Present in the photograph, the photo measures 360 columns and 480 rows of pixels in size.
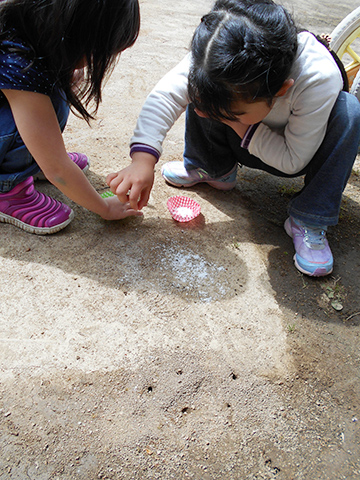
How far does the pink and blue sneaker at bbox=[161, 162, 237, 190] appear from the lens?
1.75 metres

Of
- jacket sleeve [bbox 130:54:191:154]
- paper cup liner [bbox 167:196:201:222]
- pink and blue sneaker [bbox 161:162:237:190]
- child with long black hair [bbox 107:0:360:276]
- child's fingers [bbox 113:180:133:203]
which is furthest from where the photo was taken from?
pink and blue sneaker [bbox 161:162:237:190]

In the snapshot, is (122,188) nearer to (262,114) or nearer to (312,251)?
(262,114)

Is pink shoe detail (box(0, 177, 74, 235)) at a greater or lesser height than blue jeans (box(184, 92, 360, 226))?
lesser

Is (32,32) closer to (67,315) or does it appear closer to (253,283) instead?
(67,315)

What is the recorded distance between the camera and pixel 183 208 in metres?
1.63

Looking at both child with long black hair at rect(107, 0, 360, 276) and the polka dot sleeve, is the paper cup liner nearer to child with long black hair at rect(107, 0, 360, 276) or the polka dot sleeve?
child with long black hair at rect(107, 0, 360, 276)

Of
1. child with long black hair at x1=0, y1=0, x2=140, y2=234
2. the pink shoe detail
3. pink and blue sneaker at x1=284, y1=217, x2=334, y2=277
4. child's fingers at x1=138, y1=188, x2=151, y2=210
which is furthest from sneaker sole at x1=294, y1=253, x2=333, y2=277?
the pink shoe detail

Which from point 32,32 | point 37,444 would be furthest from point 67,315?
point 32,32

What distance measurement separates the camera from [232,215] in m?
1.68

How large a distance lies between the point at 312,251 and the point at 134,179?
2.30 ft

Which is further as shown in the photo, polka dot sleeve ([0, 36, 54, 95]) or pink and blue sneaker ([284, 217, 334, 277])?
pink and blue sneaker ([284, 217, 334, 277])

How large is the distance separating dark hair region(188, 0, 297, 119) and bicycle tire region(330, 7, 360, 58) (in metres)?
1.32

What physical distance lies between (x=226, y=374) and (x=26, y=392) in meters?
0.52

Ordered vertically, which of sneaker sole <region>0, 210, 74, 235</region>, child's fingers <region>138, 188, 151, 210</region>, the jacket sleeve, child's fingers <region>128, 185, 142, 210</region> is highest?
the jacket sleeve
